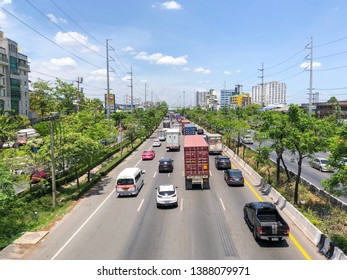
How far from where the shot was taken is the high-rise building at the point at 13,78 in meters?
67.1

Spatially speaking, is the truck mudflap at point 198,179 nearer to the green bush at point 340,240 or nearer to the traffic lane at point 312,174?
the traffic lane at point 312,174

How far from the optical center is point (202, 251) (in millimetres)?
15164

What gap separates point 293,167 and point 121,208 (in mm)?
25710

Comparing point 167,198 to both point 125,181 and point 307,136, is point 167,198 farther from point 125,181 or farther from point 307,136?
point 307,136

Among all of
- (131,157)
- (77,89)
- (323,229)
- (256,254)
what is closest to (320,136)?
(323,229)

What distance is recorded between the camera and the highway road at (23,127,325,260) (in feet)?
49.4

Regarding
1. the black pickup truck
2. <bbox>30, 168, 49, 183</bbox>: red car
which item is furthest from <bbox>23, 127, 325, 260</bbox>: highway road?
<bbox>30, 168, 49, 183</bbox>: red car

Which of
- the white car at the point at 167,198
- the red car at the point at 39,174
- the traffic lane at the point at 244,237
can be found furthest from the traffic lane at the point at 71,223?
the traffic lane at the point at 244,237

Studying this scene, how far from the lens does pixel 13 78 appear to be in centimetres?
7156

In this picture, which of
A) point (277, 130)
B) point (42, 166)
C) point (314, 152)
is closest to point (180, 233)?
point (314, 152)

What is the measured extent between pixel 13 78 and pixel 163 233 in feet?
225

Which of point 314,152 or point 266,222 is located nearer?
point 266,222

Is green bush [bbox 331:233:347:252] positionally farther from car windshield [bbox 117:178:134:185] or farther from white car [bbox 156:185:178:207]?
car windshield [bbox 117:178:134:185]

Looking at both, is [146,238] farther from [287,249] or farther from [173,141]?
[173,141]
